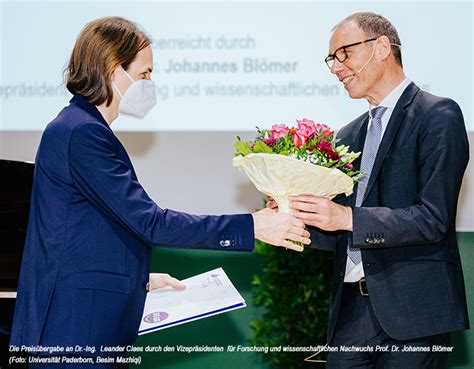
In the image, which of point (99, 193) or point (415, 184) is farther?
point (415, 184)

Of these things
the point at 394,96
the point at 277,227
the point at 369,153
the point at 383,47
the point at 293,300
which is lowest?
the point at 293,300

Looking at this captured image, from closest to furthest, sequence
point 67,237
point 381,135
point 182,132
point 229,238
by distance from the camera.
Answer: point 67,237 → point 229,238 → point 381,135 → point 182,132

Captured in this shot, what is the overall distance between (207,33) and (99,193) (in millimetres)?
2044

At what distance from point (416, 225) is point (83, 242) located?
115 cm

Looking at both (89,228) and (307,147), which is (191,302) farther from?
(307,147)

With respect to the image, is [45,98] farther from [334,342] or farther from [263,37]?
[334,342]

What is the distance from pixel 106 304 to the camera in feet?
7.14

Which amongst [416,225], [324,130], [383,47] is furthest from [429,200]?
[383,47]

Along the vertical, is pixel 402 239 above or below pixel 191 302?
above

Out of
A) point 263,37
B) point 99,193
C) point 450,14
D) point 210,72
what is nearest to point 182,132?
point 210,72

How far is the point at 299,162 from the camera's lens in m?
2.41

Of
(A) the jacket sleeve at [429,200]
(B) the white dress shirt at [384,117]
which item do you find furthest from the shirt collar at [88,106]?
(B) the white dress shirt at [384,117]

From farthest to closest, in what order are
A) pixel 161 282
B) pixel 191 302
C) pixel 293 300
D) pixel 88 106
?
pixel 293 300 < pixel 161 282 < pixel 191 302 < pixel 88 106

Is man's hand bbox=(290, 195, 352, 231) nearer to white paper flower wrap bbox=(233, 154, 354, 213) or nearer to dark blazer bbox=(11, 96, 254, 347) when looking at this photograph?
white paper flower wrap bbox=(233, 154, 354, 213)
